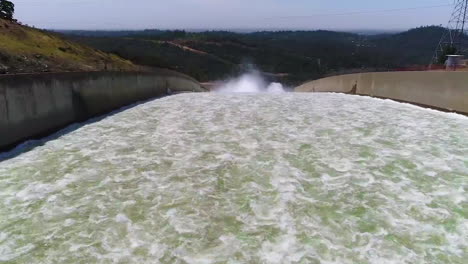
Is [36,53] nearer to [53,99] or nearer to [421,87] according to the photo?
[53,99]

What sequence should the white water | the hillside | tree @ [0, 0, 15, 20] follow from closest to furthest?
the hillside
tree @ [0, 0, 15, 20]
the white water

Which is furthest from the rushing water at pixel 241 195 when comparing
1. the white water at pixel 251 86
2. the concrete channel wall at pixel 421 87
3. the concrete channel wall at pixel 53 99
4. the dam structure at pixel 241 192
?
the white water at pixel 251 86

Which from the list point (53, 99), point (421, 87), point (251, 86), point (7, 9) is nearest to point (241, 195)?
point (53, 99)

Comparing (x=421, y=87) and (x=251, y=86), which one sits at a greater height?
(x=421, y=87)

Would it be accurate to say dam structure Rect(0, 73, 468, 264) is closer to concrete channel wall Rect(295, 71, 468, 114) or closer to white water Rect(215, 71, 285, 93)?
concrete channel wall Rect(295, 71, 468, 114)

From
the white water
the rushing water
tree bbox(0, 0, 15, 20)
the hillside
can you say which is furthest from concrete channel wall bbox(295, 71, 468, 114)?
the white water
